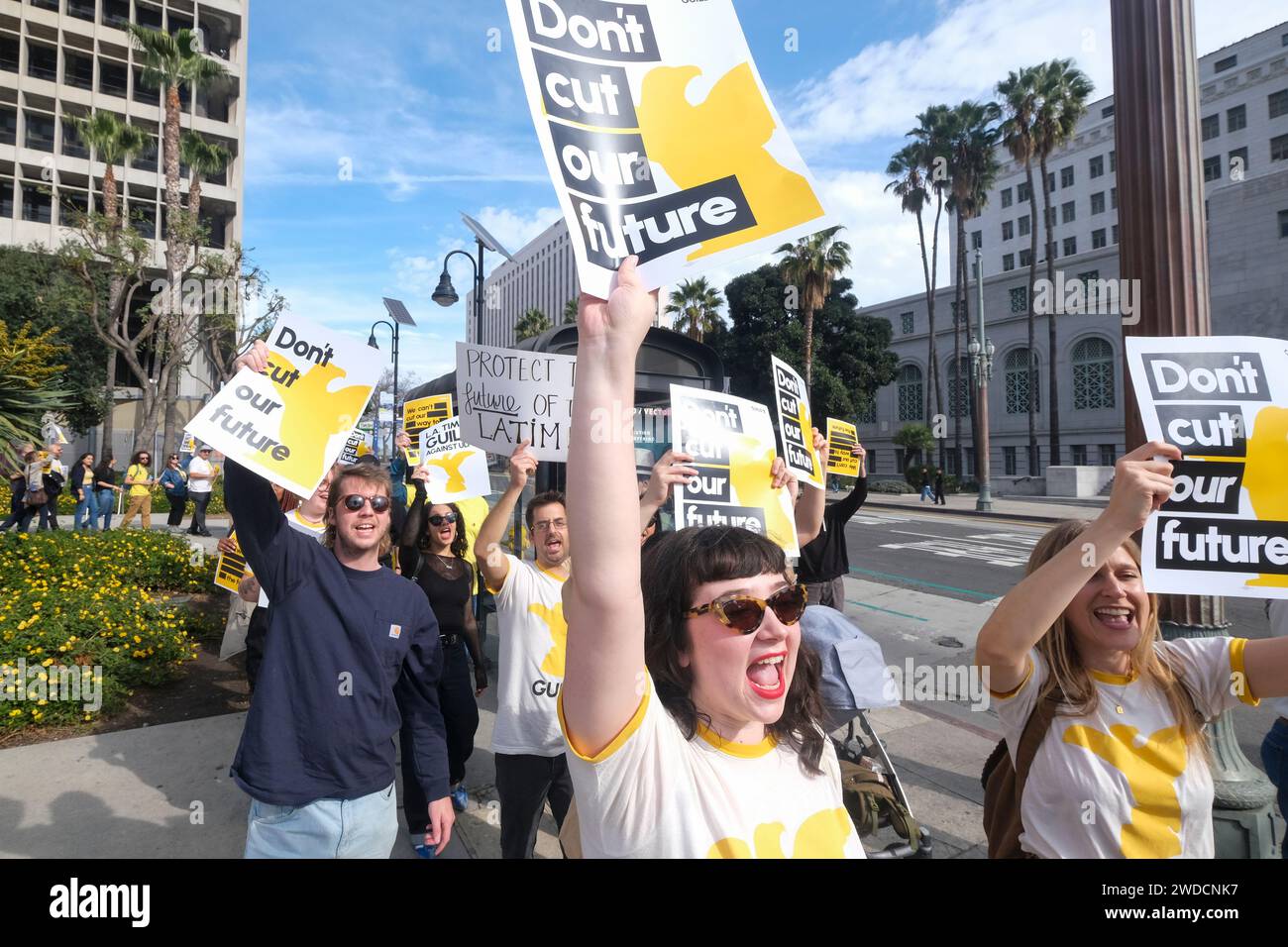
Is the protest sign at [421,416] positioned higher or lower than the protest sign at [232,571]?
higher

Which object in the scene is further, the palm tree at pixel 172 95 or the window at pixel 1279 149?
the window at pixel 1279 149

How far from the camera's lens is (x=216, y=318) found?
2425cm

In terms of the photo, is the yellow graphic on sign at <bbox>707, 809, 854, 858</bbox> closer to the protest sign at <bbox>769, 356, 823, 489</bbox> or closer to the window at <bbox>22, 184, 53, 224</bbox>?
the protest sign at <bbox>769, 356, 823, 489</bbox>

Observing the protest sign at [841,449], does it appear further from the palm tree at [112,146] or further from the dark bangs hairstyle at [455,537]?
the palm tree at [112,146]

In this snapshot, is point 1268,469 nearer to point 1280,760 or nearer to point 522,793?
point 1280,760

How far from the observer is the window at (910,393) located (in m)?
48.1

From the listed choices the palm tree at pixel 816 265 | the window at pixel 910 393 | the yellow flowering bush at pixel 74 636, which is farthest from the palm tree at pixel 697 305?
the yellow flowering bush at pixel 74 636

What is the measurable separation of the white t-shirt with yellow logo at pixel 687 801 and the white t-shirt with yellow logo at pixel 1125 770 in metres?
0.72

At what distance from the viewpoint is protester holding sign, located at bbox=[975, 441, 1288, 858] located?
1777 millimetres

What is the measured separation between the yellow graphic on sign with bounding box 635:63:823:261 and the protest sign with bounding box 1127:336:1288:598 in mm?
1347

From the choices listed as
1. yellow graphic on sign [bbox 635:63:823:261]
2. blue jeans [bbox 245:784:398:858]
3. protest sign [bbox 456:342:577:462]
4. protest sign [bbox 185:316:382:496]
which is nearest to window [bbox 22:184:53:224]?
protest sign [bbox 456:342:577:462]
